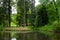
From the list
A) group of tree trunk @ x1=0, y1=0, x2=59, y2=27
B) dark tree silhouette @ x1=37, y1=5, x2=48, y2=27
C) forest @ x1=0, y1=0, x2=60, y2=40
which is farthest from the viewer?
group of tree trunk @ x1=0, y1=0, x2=59, y2=27

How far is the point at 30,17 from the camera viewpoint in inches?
2338

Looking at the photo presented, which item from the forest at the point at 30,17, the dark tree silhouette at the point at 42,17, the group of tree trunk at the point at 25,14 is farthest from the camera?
the group of tree trunk at the point at 25,14

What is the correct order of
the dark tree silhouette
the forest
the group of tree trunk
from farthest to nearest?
1. the group of tree trunk
2. the dark tree silhouette
3. the forest

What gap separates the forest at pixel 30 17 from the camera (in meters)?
41.0

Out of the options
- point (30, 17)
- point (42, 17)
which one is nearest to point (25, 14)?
point (30, 17)

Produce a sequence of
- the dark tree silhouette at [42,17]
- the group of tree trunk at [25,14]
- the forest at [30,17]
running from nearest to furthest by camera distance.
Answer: the forest at [30,17]
the dark tree silhouette at [42,17]
the group of tree trunk at [25,14]

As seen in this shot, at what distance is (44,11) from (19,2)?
18.4m

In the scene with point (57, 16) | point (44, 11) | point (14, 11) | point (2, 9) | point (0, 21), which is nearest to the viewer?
point (57, 16)

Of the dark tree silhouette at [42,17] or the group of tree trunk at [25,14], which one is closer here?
the dark tree silhouette at [42,17]

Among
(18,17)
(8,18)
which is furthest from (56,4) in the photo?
(18,17)

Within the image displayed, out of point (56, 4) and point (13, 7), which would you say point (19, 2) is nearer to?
point (13, 7)

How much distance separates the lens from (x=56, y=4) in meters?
47.2

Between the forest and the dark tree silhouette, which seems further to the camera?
the dark tree silhouette

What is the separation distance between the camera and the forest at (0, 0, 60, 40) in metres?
41.0
